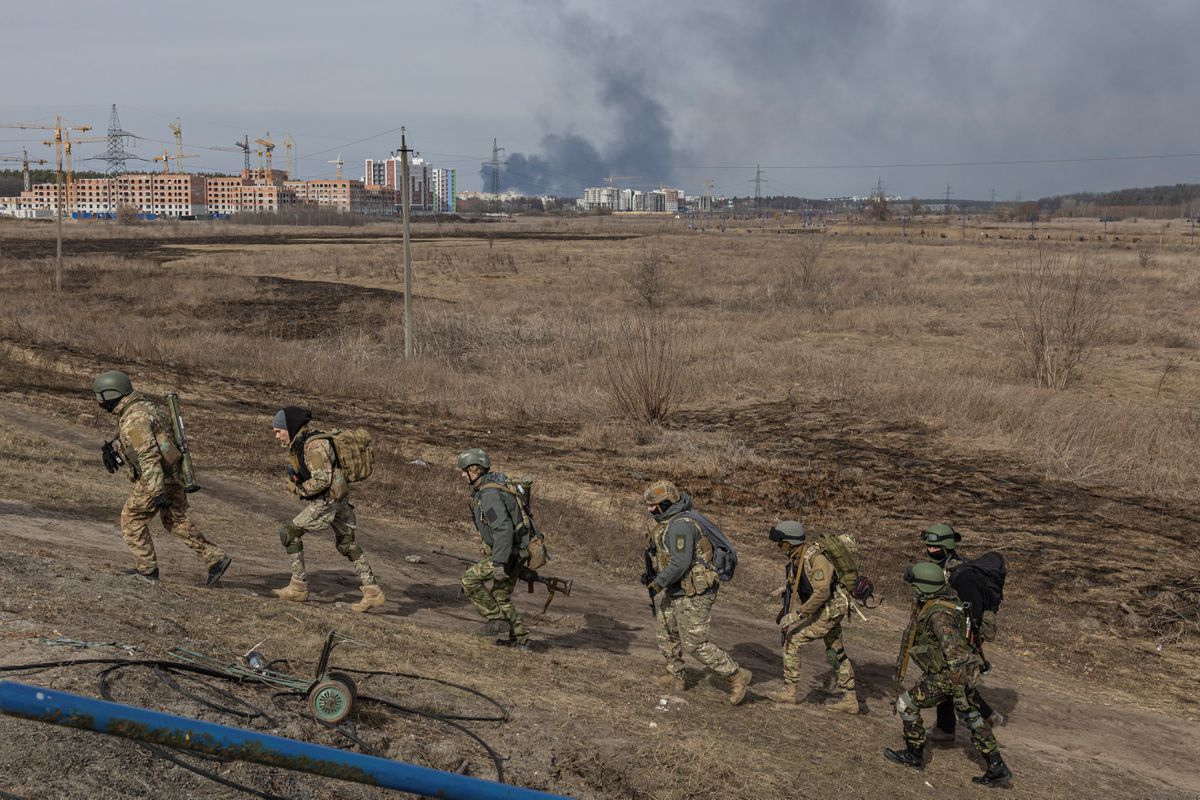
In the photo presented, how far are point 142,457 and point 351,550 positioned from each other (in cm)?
188

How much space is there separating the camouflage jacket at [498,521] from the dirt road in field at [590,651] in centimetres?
85

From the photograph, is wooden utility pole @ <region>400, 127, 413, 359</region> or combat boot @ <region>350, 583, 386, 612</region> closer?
combat boot @ <region>350, 583, 386, 612</region>

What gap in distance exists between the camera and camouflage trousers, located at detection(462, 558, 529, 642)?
8109 mm

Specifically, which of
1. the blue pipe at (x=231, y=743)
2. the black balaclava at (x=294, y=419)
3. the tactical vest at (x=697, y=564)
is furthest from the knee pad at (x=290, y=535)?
the blue pipe at (x=231, y=743)

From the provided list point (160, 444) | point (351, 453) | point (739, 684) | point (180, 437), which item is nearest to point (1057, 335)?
point (739, 684)

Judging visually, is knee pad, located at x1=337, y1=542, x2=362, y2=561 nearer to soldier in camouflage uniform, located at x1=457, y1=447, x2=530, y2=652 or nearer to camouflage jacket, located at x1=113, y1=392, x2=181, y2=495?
soldier in camouflage uniform, located at x1=457, y1=447, x2=530, y2=652

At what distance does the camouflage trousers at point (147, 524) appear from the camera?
830 centimetres

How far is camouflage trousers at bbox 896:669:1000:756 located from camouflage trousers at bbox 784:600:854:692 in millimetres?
872

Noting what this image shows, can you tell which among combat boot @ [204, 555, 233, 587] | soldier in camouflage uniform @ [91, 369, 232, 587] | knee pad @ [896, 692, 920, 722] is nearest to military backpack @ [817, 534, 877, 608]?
knee pad @ [896, 692, 920, 722]

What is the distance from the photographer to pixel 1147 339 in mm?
30875

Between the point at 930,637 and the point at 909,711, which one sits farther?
the point at 909,711

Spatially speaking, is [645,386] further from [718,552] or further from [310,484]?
[718,552]

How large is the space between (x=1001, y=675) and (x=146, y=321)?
29.1 meters

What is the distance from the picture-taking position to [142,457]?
8258 millimetres
